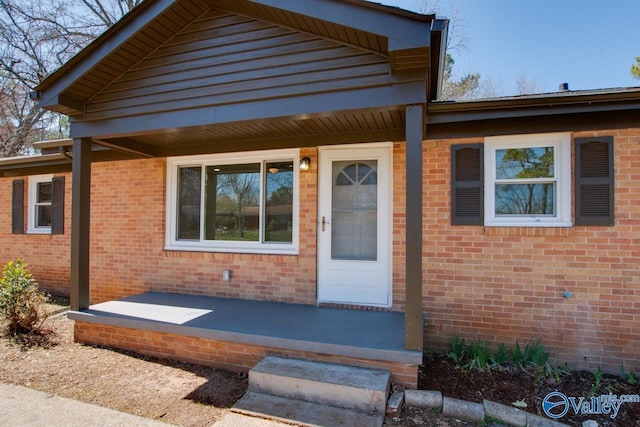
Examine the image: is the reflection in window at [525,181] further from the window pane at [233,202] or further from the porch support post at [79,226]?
the porch support post at [79,226]

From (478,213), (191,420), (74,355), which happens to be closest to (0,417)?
(74,355)

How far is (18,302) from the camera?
4754 mm

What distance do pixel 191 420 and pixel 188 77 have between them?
3.51 meters

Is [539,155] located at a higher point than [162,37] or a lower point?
lower

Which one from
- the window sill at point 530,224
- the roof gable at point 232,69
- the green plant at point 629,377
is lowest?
the green plant at point 629,377

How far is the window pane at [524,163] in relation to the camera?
414 centimetres

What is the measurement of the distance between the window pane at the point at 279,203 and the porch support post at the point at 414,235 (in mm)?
2326

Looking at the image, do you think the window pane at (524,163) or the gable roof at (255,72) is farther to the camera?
the window pane at (524,163)

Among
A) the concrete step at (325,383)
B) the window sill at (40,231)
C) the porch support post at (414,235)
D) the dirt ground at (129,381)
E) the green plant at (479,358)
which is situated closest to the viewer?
the concrete step at (325,383)

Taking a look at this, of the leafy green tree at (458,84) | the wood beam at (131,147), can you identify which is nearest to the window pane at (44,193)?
the wood beam at (131,147)

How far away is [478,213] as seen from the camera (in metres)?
4.25

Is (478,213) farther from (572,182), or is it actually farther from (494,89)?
(494,89)

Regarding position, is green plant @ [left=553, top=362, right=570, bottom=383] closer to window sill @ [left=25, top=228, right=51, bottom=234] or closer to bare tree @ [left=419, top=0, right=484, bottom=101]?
window sill @ [left=25, top=228, right=51, bottom=234]

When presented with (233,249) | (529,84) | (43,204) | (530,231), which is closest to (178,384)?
(233,249)
